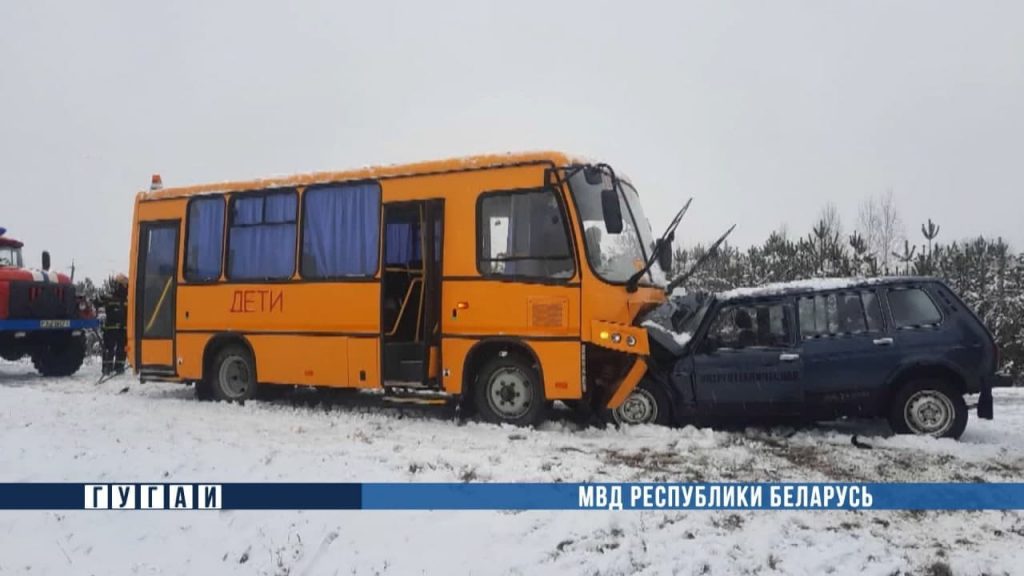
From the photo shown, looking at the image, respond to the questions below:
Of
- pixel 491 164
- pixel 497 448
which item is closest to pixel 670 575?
pixel 497 448

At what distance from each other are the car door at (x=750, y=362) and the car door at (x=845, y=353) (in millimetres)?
165

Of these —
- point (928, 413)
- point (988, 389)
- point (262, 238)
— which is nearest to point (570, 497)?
point (928, 413)

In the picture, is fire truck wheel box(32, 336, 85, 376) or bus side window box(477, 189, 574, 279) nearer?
bus side window box(477, 189, 574, 279)

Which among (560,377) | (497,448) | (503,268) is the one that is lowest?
(497,448)

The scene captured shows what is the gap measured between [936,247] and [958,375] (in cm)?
1345

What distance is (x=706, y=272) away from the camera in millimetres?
25609

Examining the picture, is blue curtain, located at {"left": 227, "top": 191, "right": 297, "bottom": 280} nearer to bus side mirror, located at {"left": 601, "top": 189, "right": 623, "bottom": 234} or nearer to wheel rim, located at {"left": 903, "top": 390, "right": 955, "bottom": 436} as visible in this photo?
bus side mirror, located at {"left": 601, "top": 189, "right": 623, "bottom": 234}

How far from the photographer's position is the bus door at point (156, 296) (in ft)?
39.3

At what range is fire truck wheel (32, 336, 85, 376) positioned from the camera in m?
16.5

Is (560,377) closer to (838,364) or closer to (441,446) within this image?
(441,446)

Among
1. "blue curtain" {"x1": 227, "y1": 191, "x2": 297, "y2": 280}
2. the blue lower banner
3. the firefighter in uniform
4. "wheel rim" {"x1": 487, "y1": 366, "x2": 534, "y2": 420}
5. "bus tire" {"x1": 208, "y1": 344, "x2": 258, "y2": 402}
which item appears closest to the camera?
the blue lower banner

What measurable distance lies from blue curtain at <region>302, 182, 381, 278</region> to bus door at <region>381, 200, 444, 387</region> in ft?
0.82

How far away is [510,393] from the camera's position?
30.4ft

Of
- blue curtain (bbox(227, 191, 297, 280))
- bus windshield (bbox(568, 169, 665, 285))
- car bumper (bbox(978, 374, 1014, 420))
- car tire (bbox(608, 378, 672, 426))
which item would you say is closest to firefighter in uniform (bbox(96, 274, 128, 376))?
blue curtain (bbox(227, 191, 297, 280))
